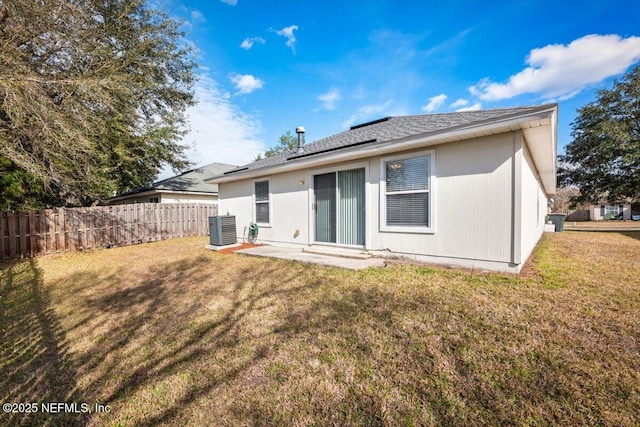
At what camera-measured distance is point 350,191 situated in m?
6.41

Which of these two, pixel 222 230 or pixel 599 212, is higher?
pixel 222 230

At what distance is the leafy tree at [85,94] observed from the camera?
5988 mm

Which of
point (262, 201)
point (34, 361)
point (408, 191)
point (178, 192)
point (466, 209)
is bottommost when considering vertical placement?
point (34, 361)

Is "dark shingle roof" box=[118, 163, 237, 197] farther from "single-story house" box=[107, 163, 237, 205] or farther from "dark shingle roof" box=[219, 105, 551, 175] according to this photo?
"dark shingle roof" box=[219, 105, 551, 175]

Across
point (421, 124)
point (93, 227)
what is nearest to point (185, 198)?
point (93, 227)

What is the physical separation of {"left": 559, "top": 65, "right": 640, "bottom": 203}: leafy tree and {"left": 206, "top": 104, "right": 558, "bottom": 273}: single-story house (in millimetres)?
12951

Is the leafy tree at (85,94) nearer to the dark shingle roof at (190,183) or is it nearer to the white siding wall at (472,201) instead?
the dark shingle roof at (190,183)

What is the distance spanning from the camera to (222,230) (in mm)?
8156

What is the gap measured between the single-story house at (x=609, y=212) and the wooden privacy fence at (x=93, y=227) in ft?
139

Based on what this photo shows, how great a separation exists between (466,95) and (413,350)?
39.1 ft

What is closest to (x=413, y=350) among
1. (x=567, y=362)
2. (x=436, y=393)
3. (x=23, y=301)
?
(x=436, y=393)

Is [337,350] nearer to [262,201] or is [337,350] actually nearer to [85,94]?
[262,201]

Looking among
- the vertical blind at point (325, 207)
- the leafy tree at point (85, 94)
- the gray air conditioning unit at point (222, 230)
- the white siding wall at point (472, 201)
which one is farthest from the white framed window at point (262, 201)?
the white siding wall at point (472, 201)

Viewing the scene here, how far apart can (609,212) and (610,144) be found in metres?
26.4
